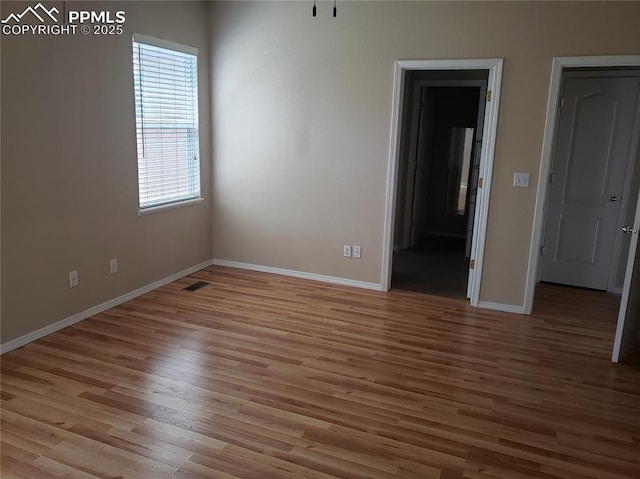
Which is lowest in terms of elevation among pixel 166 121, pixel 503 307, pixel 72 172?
pixel 503 307

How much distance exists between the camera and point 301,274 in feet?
16.7

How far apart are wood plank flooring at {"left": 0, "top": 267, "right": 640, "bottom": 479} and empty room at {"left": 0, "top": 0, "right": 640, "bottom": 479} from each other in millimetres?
17

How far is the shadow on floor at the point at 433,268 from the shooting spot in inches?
191

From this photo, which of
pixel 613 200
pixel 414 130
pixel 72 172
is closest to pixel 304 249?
pixel 72 172

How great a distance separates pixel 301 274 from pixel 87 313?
2.08 meters

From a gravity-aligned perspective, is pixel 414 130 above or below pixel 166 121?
above

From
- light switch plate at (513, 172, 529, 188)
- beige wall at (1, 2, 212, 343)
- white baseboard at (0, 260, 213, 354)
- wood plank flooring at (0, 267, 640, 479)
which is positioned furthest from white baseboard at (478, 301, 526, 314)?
beige wall at (1, 2, 212, 343)

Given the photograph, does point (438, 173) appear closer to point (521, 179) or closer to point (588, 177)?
point (588, 177)

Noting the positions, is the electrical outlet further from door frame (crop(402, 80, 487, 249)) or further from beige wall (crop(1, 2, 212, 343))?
door frame (crop(402, 80, 487, 249))

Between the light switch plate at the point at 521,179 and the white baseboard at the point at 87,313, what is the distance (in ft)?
10.8

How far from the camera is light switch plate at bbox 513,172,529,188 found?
13.3 ft

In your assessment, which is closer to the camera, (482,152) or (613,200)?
(482,152)

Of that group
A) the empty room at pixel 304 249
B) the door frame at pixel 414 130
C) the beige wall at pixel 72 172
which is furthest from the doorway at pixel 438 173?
the beige wall at pixel 72 172

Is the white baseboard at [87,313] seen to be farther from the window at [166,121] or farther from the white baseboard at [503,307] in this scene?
the white baseboard at [503,307]
